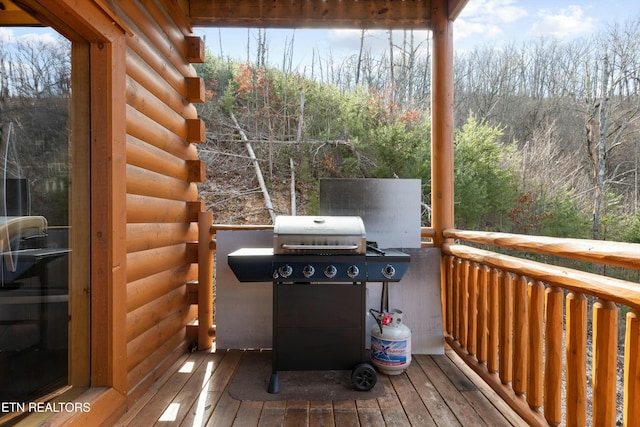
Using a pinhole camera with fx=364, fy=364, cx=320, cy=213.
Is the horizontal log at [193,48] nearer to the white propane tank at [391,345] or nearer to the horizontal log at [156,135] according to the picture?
the horizontal log at [156,135]

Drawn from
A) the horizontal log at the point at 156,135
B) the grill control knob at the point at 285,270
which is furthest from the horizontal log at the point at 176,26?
the grill control knob at the point at 285,270

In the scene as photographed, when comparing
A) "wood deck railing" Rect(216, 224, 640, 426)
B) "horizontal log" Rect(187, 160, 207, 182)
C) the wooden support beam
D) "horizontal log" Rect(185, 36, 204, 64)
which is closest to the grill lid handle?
"wood deck railing" Rect(216, 224, 640, 426)

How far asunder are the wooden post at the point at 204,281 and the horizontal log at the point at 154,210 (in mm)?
172

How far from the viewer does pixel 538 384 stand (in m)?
1.90

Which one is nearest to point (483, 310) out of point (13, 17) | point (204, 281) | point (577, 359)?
point (577, 359)

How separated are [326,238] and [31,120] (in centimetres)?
161

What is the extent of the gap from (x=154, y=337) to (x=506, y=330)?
2.28 metres

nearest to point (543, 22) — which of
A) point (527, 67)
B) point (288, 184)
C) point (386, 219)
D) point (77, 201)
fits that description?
point (527, 67)

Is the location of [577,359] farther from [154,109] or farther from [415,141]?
[415,141]

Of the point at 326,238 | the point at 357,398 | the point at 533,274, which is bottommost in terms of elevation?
the point at 357,398

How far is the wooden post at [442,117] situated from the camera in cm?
314

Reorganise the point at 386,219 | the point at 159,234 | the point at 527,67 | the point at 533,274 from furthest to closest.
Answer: the point at 527,67 → the point at 386,219 → the point at 159,234 → the point at 533,274

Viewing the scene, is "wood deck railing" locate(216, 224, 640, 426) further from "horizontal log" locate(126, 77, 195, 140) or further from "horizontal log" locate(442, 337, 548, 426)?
"horizontal log" locate(126, 77, 195, 140)

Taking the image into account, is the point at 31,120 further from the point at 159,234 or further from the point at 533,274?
the point at 533,274
